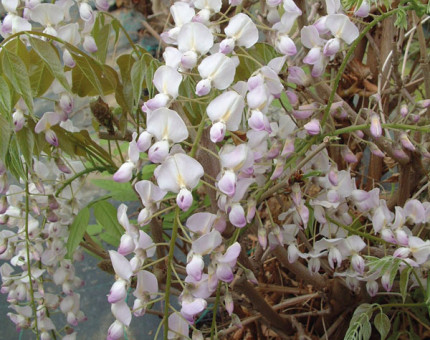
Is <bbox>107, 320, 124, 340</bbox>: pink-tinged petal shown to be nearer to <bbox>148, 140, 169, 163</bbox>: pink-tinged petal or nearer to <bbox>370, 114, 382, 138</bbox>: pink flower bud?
<bbox>148, 140, 169, 163</bbox>: pink-tinged petal

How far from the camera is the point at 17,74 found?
0.77 meters

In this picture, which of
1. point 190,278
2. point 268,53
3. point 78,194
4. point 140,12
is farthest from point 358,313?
point 140,12

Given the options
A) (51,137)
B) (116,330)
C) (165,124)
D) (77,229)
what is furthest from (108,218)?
(165,124)

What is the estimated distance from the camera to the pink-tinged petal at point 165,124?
0.70m

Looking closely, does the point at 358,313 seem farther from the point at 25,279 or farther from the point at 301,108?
the point at 25,279

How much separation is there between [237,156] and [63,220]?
50cm

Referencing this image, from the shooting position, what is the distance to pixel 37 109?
274 cm

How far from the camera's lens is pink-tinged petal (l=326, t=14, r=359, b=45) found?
81 centimetres

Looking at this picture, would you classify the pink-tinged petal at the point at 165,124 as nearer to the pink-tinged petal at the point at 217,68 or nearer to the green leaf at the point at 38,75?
the pink-tinged petal at the point at 217,68

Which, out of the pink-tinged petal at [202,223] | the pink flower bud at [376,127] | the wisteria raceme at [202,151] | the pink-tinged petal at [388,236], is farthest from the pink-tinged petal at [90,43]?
the pink-tinged petal at [388,236]

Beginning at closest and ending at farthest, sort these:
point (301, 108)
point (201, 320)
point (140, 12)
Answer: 1. point (301, 108)
2. point (201, 320)
3. point (140, 12)

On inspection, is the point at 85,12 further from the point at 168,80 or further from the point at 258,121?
the point at 258,121

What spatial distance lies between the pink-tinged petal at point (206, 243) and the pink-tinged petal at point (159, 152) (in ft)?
0.39

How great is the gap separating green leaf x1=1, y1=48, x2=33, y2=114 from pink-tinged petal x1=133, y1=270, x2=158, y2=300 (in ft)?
0.90
